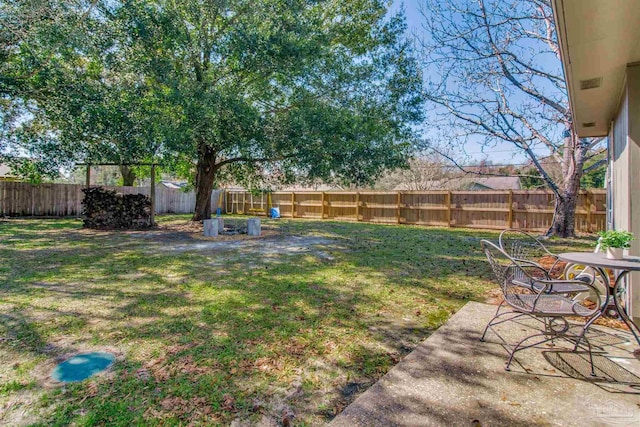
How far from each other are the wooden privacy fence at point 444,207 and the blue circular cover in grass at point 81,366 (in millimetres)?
12211

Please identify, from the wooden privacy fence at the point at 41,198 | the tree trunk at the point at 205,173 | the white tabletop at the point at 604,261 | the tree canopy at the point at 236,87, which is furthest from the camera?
the wooden privacy fence at the point at 41,198

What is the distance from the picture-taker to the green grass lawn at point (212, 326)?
1989 millimetres

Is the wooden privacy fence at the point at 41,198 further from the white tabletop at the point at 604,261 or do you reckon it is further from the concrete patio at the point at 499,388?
the white tabletop at the point at 604,261

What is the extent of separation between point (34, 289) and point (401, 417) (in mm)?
4655

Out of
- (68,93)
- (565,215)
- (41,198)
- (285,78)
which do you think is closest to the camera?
(68,93)

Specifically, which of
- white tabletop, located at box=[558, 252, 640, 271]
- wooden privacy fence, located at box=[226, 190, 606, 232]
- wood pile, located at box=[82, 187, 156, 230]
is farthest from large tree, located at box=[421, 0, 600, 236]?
wood pile, located at box=[82, 187, 156, 230]

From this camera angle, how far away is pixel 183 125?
765 centimetres

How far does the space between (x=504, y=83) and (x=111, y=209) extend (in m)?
11.9

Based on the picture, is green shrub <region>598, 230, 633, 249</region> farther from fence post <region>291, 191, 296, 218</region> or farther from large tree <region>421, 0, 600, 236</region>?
fence post <region>291, 191, 296, 218</region>

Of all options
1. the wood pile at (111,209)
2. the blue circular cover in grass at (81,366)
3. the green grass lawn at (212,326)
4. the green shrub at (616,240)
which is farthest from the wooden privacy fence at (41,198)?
the green shrub at (616,240)

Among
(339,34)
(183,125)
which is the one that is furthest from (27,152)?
(339,34)

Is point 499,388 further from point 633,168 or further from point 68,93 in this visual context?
point 68,93

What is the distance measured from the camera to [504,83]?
894cm

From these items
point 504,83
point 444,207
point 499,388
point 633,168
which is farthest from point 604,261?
point 444,207
